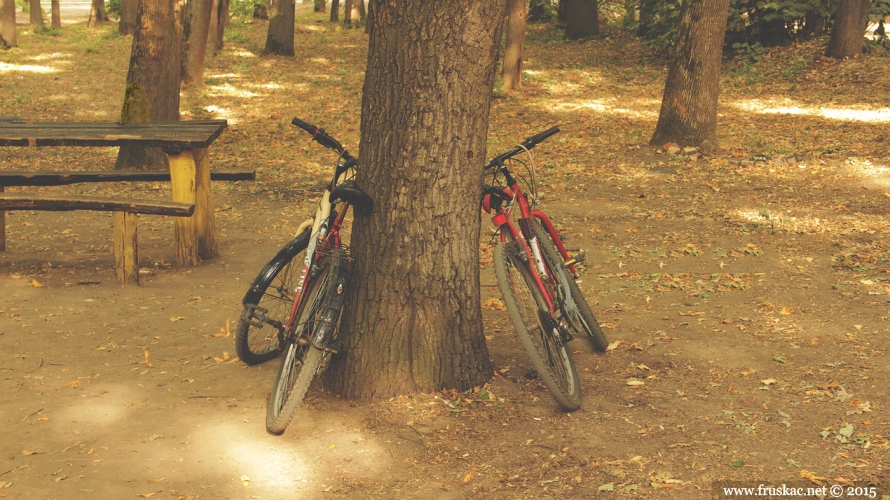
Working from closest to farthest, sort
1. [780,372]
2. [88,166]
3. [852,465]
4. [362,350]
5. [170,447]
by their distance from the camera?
[852,465] < [170,447] < [362,350] < [780,372] < [88,166]

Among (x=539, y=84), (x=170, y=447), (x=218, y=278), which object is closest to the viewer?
(x=170, y=447)

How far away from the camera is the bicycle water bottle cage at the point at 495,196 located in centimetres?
473

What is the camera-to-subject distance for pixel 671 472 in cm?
369

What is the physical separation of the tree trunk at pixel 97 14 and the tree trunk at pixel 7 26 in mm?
7141

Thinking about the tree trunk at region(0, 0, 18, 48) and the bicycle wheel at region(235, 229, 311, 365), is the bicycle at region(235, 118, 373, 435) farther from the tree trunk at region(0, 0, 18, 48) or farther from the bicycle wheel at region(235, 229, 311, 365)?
the tree trunk at region(0, 0, 18, 48)

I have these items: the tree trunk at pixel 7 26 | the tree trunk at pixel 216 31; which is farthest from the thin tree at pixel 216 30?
the tree trunk at pixel 7 26

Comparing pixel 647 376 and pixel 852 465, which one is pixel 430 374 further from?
pixel 852 465

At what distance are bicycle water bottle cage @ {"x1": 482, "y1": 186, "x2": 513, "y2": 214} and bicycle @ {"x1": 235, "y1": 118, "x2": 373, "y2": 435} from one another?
2.56ft

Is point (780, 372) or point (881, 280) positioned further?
point (881, 280)

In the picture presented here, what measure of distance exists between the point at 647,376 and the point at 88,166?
31.3 ft

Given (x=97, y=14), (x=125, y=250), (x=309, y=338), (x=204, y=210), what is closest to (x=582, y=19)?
(x=204, y=210)

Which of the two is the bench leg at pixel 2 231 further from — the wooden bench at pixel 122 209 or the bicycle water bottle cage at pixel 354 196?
the bicycle water bottle cage at pixel 354 196

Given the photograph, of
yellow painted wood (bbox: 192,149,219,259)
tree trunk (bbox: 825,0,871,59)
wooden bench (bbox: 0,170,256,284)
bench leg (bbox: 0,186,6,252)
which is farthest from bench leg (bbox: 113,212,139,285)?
tree trunk (bbox: 825,0,871,59)

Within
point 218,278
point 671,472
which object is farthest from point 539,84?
point 671,472
